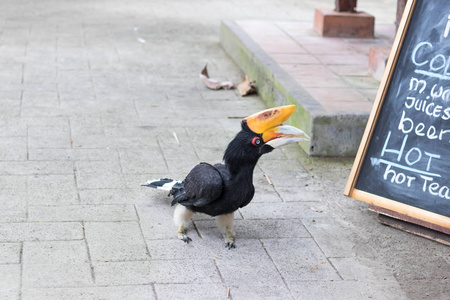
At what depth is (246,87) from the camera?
693cm

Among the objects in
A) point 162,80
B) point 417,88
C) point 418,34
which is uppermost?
point 418,34

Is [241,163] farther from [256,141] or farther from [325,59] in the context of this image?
[325,59]

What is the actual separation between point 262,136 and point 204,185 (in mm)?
439

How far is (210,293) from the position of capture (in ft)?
11.1

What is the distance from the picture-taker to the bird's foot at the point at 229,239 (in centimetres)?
388

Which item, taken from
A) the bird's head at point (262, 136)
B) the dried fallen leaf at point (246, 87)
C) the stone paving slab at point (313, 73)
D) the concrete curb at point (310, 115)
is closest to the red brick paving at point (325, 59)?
the stone paving slab at point (313, 73)

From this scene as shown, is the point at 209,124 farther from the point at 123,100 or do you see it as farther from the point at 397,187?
the point at 397,187

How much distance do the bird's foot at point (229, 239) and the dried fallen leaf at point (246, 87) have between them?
3.14 metres

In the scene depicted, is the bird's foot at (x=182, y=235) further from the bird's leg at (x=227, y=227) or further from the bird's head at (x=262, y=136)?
the bird's head at (x=262, y=136)

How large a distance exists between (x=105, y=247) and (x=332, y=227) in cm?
149

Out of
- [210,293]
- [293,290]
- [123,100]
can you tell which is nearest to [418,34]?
[293,290]

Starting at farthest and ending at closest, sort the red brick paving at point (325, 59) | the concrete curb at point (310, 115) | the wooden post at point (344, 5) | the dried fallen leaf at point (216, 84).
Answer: the wooden post at point (344, 5) → the dried fallen leaf at point (216, 84) → the red brick paving at point (325, 59) → the concrete curb at point (310, 115)

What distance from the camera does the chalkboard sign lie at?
13.0 ft

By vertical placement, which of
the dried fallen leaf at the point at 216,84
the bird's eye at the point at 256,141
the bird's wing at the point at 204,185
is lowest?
the dried fallen leaf at the point at 216,84
